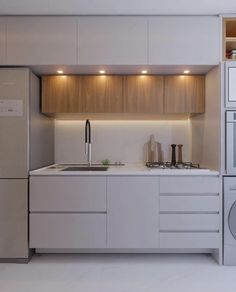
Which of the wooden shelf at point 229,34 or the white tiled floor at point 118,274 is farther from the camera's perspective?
the wooden shelf at point 229,34

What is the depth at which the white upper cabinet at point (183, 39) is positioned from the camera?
248 cm

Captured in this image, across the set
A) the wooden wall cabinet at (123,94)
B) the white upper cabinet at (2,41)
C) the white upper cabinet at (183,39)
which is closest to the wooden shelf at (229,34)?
the white upper cabinet at (183,39)

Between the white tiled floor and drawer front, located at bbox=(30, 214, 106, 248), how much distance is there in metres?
0.21

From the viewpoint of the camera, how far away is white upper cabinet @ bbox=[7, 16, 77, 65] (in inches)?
97.7

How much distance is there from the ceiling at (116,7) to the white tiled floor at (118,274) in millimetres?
2341

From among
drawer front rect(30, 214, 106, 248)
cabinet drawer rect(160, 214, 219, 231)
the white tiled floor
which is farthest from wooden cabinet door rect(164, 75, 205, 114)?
the white tiled floor

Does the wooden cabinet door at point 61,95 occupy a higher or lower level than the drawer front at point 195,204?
higher

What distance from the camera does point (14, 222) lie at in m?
2.50

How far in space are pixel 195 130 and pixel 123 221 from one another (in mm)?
1367

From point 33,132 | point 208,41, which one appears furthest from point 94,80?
point 208,41

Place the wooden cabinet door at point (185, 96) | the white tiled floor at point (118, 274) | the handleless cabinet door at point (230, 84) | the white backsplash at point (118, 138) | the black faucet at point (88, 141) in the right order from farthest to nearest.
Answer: the white backsplash at point (118, 138) < the black faucet at point (88, 141) < the wooden cabinet door at point (185, 96) < the handleless cabinet door at point (230, 84) < the white tiled floor at point (118, 274)

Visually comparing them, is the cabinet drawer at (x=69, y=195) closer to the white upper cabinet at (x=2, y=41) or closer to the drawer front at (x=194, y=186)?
the drawer front at (x=194, y=186)

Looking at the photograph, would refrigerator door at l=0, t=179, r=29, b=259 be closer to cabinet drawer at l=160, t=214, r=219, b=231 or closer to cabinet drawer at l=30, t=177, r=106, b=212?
cabinet drawer at l=30, t=177, r=106, b=212

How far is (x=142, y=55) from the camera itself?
8.16 ft
